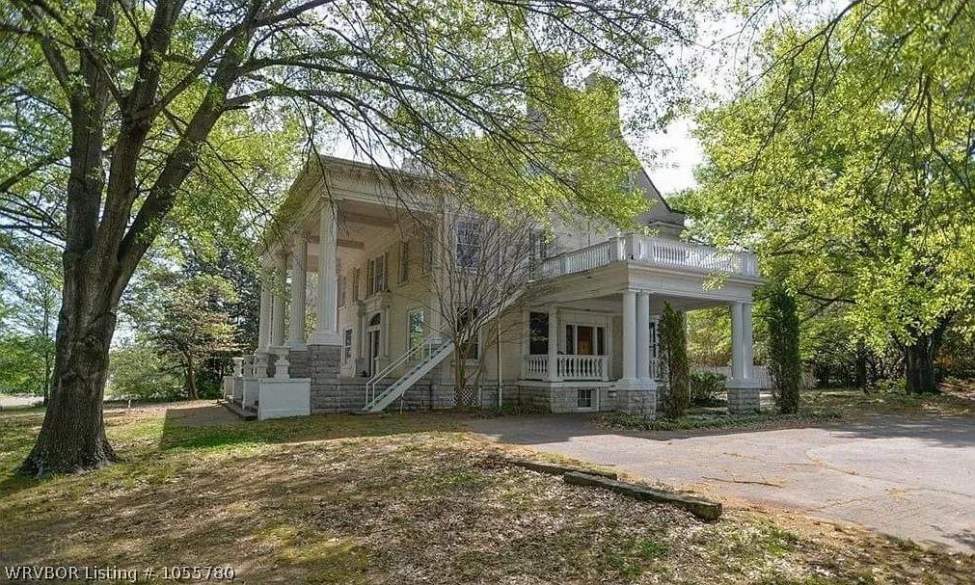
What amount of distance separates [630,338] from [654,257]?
2.24m

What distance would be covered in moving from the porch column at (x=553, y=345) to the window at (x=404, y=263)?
15.4 feet

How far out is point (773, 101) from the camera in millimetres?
8172

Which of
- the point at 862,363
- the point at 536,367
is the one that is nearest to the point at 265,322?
the point at 536,367

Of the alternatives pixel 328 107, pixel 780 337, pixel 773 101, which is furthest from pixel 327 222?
pixel 780 337

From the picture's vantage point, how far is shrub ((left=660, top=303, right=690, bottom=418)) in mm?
14383

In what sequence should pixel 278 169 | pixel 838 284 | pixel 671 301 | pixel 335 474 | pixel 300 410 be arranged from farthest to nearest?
pixel 838 284, pixel 671 301, pixel 300 410, pixel 278 169, pixel 335 474

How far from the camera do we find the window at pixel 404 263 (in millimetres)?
19000

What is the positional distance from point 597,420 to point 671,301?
231 inches

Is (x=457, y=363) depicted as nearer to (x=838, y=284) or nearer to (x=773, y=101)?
(x=773, y=101)

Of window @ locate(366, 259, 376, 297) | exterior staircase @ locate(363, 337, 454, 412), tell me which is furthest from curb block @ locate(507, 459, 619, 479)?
window @ locate(366, 259, 376, 297)

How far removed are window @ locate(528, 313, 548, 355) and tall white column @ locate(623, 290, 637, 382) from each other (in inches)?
167

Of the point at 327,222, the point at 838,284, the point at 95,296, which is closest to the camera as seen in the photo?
the point at 95,296

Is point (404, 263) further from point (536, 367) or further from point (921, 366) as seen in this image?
point (921, 366)

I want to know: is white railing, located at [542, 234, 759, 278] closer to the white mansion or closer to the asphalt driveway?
the white mansion
